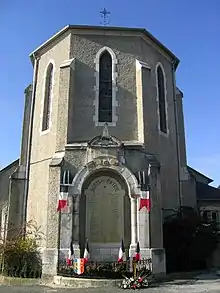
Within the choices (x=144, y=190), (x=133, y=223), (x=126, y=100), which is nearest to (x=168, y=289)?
(x=133, y=223)

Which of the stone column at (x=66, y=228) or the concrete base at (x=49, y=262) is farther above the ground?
the stone column at (x=66, y=228)

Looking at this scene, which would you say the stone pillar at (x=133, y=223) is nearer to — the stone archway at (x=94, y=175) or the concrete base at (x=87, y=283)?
the stone archway at (x=94, y=175)

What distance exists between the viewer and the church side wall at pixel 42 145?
15.4 metres

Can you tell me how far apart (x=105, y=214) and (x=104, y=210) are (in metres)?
0.17

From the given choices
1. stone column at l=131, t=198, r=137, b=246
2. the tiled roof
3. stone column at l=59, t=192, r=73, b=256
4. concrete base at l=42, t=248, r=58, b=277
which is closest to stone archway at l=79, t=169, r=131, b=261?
stone column at l=131, t=198, r=137, b=246

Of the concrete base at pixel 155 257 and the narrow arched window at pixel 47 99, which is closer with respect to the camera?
the concrete base at pixel 155 257

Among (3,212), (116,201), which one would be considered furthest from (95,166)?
(3,212)

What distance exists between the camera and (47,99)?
1738 centimetres

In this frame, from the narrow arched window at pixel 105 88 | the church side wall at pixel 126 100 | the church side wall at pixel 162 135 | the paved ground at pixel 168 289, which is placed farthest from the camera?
the narrow arched window at pixel 105 88

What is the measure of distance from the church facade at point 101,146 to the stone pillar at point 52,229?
39 millimetres

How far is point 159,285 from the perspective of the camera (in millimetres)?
11570

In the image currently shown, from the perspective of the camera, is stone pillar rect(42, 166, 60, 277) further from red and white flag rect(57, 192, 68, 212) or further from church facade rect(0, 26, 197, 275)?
red and white flag rect(57, 192, 68, 212)

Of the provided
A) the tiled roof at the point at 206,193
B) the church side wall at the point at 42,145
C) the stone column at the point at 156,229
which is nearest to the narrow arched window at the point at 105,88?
the church side wall at the point at 42,145

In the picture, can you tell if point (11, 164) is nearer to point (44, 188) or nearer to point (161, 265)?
point (44, 188)
